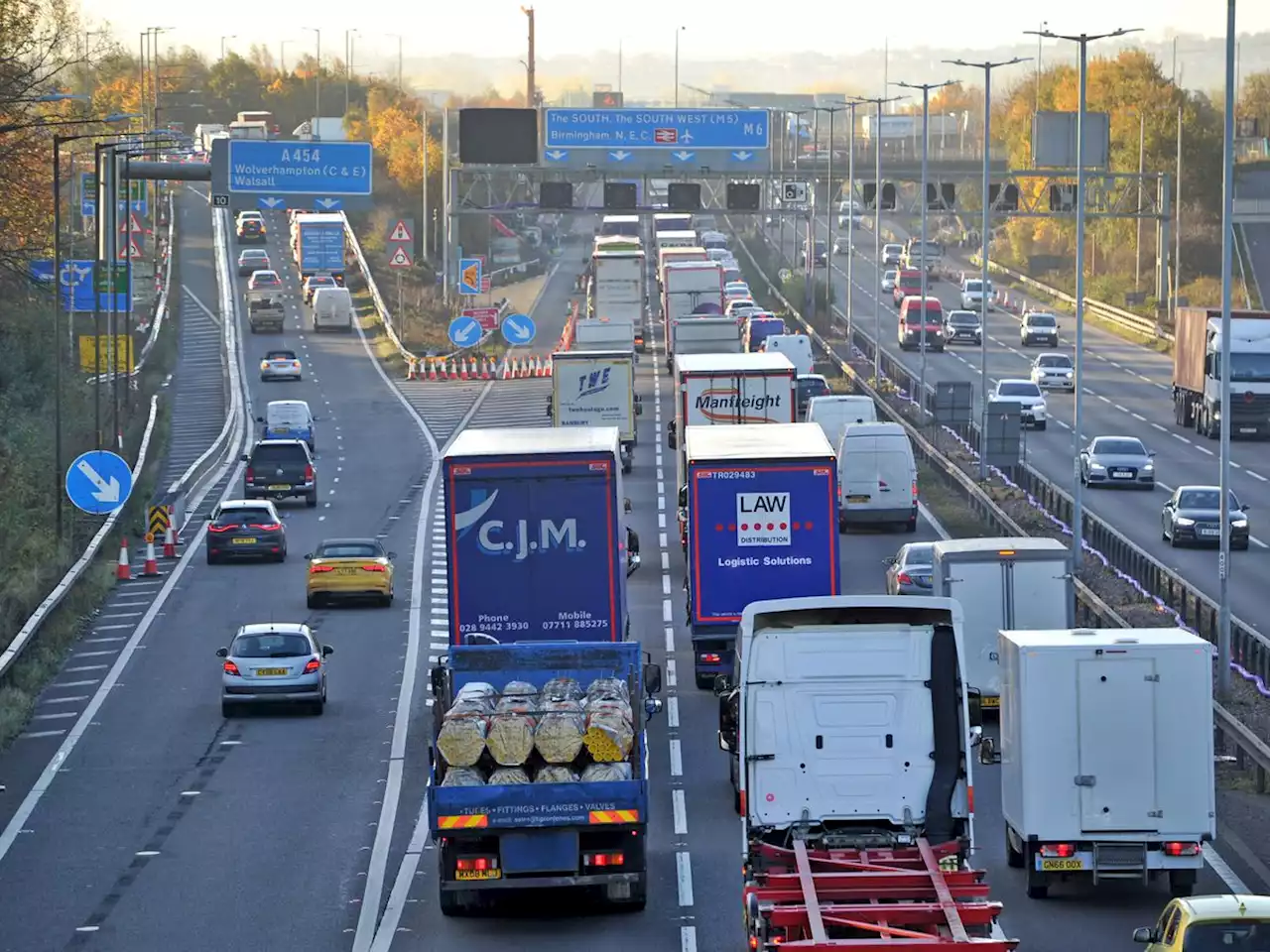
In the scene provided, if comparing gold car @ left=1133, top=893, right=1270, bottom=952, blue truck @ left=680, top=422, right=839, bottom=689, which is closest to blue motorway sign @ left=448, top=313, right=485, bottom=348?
blue truck @ left=680, top=422, right=839, bottom=689

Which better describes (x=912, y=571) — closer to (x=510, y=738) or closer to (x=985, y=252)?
(x=510, y=738)

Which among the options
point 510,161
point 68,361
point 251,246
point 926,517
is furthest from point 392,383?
point 251,246

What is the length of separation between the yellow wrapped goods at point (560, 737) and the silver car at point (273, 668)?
38.9 ft

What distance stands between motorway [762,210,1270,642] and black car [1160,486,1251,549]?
0.92 feet

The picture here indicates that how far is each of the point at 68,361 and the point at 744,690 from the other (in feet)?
184

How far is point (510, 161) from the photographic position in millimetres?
90375

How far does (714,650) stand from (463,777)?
12.3 m

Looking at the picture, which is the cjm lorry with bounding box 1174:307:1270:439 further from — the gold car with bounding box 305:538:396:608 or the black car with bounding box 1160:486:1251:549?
the gold car with bounding box 305:538:396:608

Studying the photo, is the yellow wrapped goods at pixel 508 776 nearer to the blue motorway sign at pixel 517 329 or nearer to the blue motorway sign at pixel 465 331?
the blue motorway sign at pixel 465 331

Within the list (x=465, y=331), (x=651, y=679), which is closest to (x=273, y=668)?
(x=651, y=679)

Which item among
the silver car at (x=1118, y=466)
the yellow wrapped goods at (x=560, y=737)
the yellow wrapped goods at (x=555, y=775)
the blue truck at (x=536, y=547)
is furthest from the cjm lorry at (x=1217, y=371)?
the yellow wrapped goods at (x=555, y=775)

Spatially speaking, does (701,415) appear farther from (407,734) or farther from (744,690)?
(744,690)

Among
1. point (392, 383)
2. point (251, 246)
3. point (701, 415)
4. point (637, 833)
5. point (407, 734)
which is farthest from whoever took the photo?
point (251, 246)

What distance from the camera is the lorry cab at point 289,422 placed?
65944 mm
